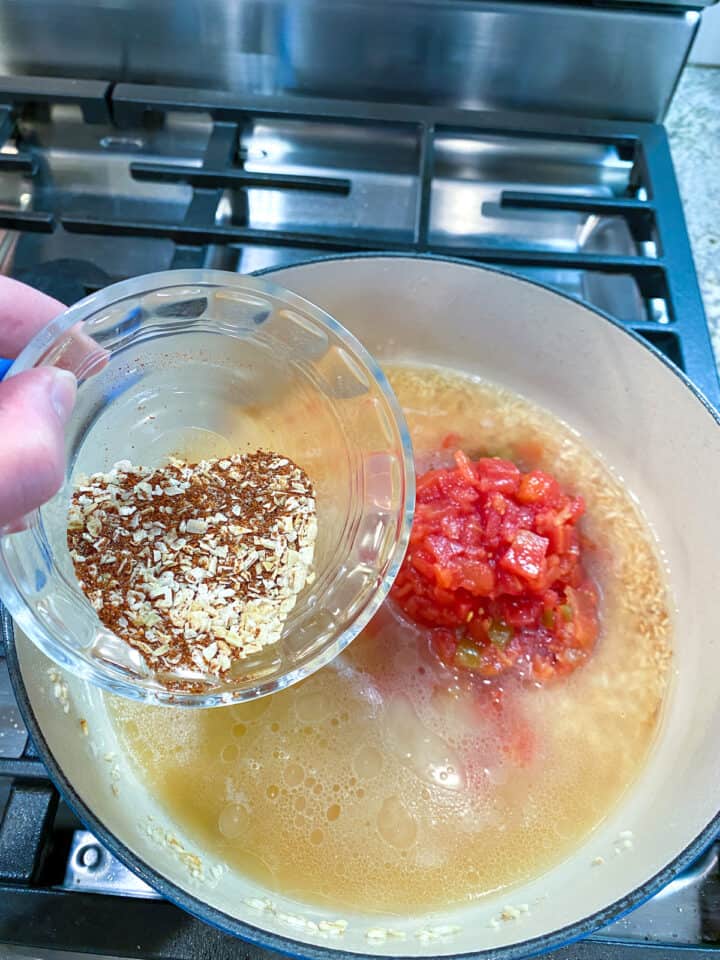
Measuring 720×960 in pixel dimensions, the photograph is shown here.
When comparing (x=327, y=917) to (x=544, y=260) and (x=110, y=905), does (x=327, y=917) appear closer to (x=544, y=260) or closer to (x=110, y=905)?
(x=110, y=905)

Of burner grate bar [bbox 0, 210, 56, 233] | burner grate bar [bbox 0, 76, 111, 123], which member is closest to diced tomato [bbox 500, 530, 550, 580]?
burner grate bar [bbox 0, 210, 56, 233]

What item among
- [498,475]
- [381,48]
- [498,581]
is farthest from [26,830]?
[381,48]

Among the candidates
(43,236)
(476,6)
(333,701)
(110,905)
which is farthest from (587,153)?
(110,905)

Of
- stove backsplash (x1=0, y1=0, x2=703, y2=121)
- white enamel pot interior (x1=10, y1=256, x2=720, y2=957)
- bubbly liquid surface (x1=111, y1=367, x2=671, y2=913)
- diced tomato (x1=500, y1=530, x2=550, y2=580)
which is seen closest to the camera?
white enamel pot interior (x1=10, y1=256, x2=720, y2=957)

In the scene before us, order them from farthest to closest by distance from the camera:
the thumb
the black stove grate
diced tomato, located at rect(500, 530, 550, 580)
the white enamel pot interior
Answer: the black stove grate → diced tomato, located at rect(500, 530, 550, 580) → the white enamel pot interior → the thumb

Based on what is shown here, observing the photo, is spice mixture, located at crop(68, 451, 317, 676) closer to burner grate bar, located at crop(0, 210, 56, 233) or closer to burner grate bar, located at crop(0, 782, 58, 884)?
burner grate bar, located at crop(0, 782, 58, 884)
